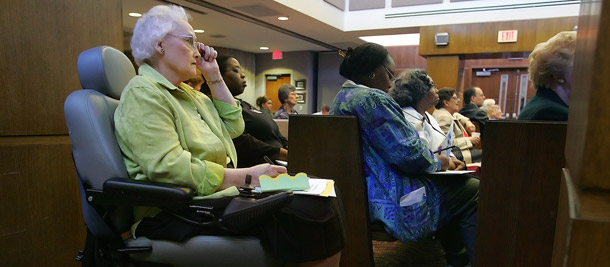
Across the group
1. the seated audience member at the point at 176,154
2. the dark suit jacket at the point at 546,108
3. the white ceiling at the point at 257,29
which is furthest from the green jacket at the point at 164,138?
the white ceiling at the point at 257,29

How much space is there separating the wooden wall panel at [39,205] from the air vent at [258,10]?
14.0ft

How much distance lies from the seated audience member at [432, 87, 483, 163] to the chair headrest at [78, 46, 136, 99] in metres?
2.09

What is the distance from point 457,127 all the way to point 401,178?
1703mm

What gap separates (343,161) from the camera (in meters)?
1.84

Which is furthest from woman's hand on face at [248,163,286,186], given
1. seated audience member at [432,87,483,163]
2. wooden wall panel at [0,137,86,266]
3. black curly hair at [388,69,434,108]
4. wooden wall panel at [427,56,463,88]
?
wooden wall panel at [427,56,463,88]

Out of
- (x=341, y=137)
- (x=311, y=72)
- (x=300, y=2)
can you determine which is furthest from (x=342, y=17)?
(x=341, y=137)

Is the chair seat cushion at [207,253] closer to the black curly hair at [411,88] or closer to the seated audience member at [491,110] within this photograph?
the black curly hair at [411,88]

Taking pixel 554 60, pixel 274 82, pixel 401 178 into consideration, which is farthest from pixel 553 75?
pixel 274 82

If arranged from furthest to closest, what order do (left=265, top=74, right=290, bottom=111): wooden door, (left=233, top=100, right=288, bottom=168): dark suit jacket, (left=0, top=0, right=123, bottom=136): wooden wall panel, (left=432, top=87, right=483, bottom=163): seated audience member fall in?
1. (left=265, top=74, right=290, bottom=111): wooden door
2. (left=432, top=87, right=483, bottom=163): seated audience member
3. (left=233, top=100, right=288, bottom=168): dark suit jacket
4. (left=0, top=0, right=123, bottom=136): wooden wall panel

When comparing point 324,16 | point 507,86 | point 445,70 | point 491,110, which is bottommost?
point 491,110

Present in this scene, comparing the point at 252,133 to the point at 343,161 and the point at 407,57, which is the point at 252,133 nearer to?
the point at 343,161

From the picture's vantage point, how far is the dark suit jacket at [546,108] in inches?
61.4

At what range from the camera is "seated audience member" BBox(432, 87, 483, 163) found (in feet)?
9.82

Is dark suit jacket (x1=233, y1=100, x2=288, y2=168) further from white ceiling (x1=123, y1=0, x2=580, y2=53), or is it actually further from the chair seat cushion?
white ceiling (x1=123, y1=0, x2=580, y2=53)
